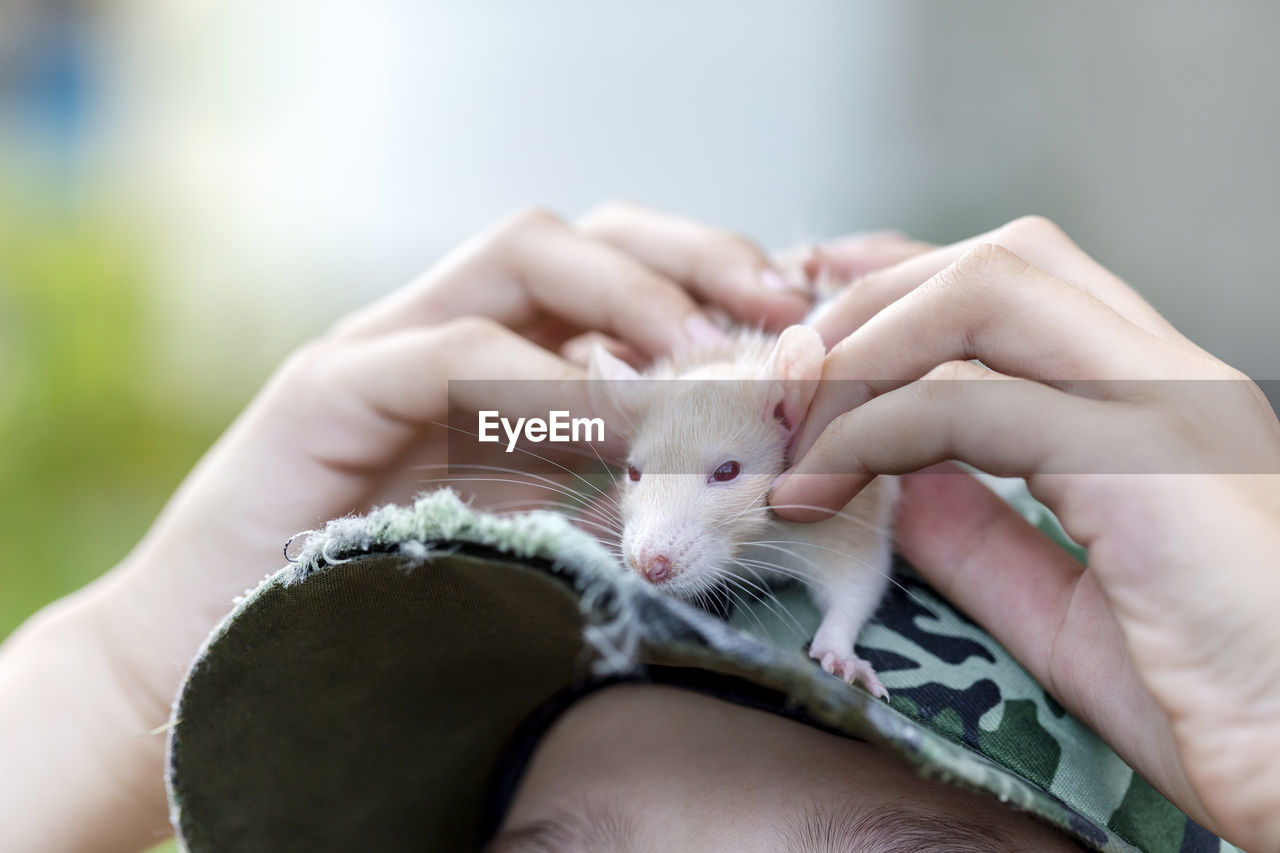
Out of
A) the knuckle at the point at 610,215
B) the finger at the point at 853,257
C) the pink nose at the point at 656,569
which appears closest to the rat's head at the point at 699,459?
the pink nose at the point at 656,569

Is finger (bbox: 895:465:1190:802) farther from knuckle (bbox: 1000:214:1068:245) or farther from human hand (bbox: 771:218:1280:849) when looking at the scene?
knuckle (bbox: 1000:214:1068:245)

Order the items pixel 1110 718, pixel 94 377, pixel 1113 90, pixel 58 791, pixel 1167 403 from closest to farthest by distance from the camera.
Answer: pixel 1167 403 < pixel 1110 718 < pixel 58 791 < pixel 94 377 < pixel 1113 90

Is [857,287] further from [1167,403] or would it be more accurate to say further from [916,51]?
[916,51]

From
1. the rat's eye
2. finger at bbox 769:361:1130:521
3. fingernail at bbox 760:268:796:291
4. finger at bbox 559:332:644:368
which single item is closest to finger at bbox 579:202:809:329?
fingernail at bbox 760:268:796:291

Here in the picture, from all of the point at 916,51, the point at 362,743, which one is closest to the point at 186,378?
the point at 362,743

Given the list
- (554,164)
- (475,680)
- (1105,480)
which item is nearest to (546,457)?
(475,680)
